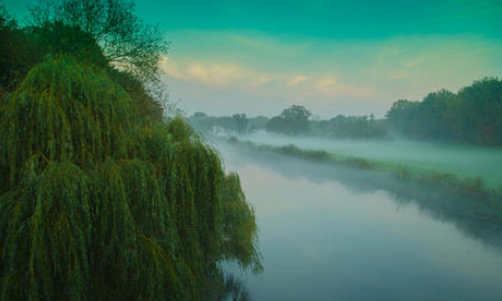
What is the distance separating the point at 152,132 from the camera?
657 cm

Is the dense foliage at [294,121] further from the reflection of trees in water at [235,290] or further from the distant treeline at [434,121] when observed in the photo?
the reflection of trees in water at [235,290]

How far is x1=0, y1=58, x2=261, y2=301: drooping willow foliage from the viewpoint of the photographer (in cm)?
426

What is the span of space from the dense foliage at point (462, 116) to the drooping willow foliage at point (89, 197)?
44.9 metres

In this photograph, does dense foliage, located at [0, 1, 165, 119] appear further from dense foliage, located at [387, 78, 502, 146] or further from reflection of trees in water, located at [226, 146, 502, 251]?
dense foliage, located at [387, 78, 502, 146]

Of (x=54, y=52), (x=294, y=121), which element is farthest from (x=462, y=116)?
(x=54, y=52)

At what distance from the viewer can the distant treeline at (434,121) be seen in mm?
38406

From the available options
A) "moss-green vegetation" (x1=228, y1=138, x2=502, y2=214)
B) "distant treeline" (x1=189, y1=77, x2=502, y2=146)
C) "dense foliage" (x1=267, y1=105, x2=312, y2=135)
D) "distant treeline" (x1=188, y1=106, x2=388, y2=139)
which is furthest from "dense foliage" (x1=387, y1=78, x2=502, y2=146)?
"dense foliage" (x1=267, y1=105, x2=312, y2=135)

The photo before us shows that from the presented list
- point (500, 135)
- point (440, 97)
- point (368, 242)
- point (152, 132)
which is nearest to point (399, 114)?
point (440, 97)

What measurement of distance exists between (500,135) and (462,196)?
74.5 feet

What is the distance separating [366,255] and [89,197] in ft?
45.1

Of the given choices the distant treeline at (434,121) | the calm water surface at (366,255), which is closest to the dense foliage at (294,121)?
the distant treeline at (434,121)

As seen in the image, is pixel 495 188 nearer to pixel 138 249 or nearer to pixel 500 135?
pixel 500 135

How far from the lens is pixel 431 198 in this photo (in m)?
23.7

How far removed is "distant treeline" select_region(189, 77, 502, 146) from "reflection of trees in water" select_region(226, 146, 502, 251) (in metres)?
18.2
